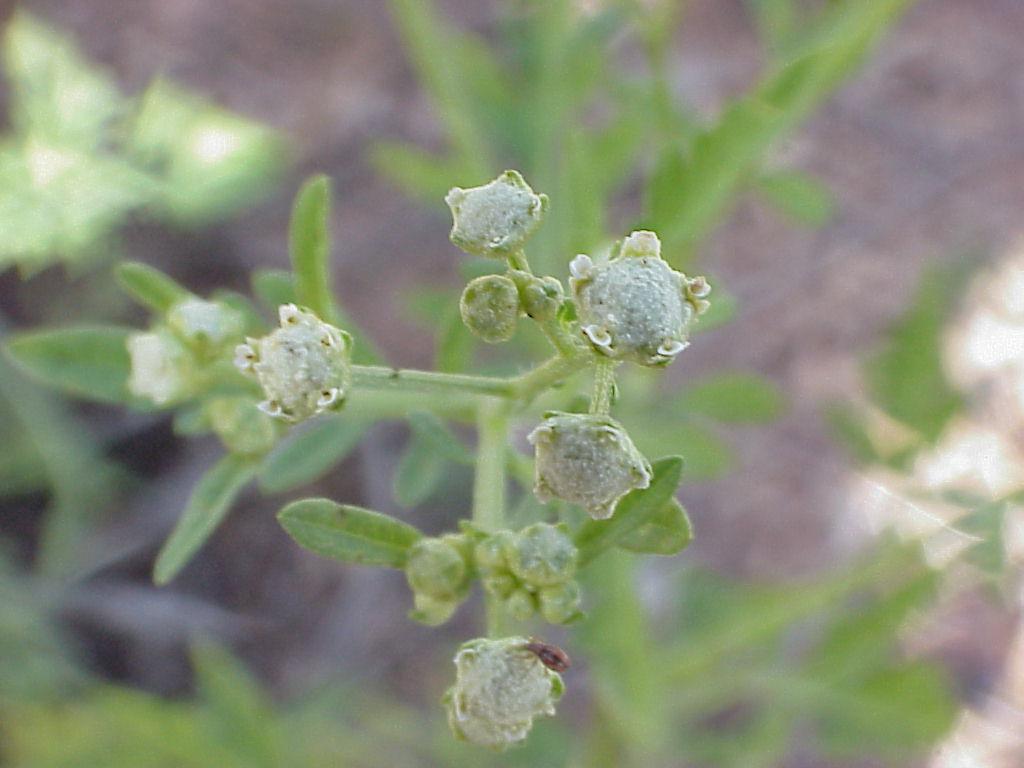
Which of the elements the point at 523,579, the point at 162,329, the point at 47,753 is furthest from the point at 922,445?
the point at 47,753

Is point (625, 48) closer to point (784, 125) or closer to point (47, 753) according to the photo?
point (784, 125)

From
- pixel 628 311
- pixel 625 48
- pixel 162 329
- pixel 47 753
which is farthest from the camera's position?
pixel 625 48

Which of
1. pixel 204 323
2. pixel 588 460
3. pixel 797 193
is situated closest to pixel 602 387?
pixel 588 460

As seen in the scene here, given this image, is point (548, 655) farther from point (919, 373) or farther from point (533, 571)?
point (919, 373)

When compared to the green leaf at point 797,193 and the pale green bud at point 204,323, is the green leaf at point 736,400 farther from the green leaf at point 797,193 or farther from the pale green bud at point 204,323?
the pale green bud at point 204,323

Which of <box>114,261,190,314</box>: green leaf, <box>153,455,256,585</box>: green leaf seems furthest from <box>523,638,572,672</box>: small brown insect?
<box>114,261,190,314</box>: green leaf

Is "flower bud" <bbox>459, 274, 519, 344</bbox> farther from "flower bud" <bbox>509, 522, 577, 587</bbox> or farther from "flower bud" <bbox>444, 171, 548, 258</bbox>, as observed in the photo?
"flower bud" <bbox>509, 522, 577, 587</bbox>
